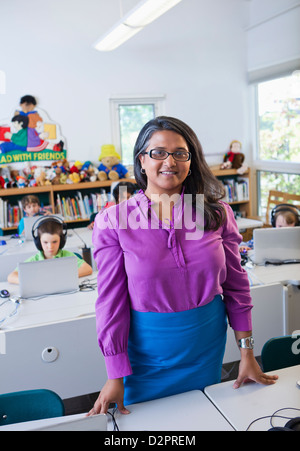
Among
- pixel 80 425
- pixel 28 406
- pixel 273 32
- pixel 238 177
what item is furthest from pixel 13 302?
pixel 273 32

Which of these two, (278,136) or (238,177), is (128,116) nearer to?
(238,177)

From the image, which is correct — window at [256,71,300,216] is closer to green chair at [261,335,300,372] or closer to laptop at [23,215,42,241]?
laptop at [23,215,42,241]

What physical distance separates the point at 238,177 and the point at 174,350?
5131 mm

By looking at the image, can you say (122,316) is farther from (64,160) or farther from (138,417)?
(64,160)

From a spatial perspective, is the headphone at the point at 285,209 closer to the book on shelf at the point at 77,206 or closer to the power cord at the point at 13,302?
the power cord at the point at 13,302

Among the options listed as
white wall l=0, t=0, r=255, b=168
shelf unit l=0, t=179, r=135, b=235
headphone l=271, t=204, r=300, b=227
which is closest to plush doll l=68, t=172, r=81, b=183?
shelf unit l=0, t=179, r=135, b=235

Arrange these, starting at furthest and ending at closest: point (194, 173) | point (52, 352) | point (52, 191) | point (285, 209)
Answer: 1. point (52, 191)
2. point (285, 209)
3. point (52, 352)
4. point (194, 173)

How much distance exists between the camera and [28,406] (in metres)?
1.54

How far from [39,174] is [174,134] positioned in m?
4.25

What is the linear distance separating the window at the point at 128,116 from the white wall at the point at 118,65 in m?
0.10

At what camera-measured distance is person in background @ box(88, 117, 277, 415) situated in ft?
4.21

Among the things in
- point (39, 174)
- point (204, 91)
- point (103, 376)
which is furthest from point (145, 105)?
point (103, 376)
